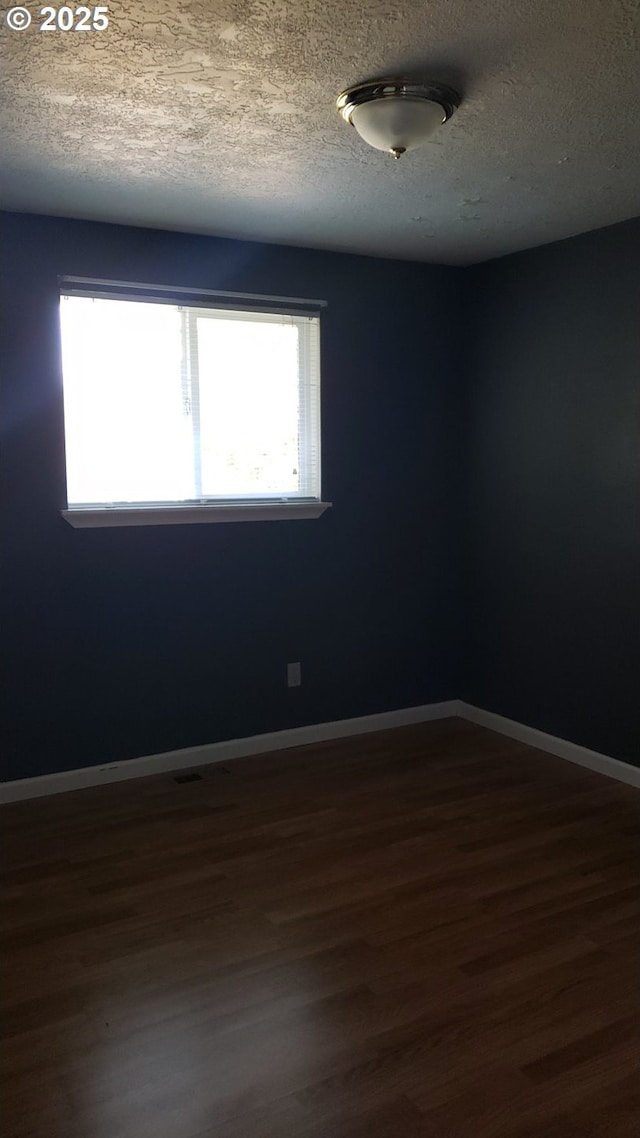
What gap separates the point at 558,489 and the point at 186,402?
180 centimetres

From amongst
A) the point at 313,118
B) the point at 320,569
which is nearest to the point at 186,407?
the point at 320,569

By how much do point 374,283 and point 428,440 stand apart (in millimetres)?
867

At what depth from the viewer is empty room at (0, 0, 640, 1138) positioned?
195cm

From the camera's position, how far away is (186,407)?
3.68 metres

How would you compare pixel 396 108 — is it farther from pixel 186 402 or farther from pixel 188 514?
pixel 188 514

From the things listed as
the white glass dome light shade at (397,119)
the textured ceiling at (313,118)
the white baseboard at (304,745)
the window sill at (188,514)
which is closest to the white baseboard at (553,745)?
the white baseboard at (304,745)

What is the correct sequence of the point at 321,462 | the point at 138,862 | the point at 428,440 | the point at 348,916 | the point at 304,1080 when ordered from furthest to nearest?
the point at 428,440, the point at 321,462, the point at 138,862, the point at 348,916, the point at 304,1080

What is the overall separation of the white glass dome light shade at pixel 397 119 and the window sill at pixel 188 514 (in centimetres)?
187

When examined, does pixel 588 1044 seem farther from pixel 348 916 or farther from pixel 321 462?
pixel 321 462

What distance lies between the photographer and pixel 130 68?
6.59ft

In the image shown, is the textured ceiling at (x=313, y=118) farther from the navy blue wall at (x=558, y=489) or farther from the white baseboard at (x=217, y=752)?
the white baseboard at (x=217, y=752)

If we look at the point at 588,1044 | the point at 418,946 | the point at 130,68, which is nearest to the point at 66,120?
the point at 130,68

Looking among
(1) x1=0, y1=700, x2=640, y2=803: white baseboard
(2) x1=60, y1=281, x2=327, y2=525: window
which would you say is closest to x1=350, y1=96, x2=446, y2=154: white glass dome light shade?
(2) x1=60, y1=281, x2=327, y2=525: window

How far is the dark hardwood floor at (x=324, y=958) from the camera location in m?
1.86
